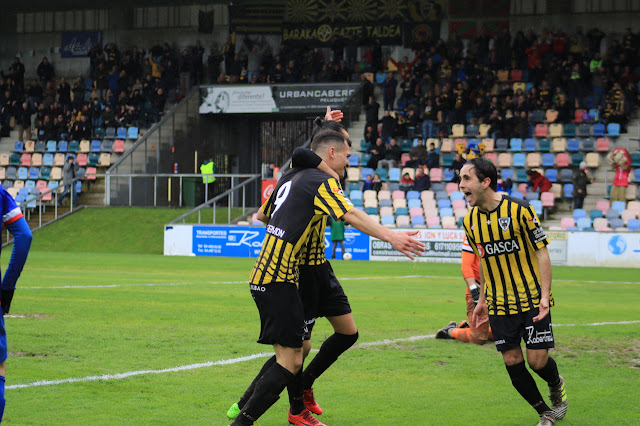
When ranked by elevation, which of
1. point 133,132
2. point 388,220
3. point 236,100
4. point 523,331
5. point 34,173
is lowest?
point 388,220

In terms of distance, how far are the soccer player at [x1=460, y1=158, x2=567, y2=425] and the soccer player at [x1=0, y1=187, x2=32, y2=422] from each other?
3.10 m

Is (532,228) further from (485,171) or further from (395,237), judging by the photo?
(395,237)

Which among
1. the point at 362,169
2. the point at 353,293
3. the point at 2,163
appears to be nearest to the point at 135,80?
the point at 2,163

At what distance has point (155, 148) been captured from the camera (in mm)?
38406

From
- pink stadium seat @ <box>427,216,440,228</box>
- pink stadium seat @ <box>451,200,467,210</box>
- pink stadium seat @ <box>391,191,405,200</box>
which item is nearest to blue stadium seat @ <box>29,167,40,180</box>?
pink stadium seat @ <box>391,191,405,200</box>

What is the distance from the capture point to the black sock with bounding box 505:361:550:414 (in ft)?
20.6

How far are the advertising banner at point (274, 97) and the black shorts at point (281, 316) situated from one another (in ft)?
104

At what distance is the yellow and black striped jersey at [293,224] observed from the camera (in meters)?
5.69

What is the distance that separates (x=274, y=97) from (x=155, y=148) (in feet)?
18.5

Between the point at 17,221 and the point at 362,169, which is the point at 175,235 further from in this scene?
the point at 17,221

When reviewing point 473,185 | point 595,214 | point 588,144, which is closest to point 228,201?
point 595,214

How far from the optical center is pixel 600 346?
10.1 metres

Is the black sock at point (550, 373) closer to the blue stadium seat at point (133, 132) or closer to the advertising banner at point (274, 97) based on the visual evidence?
the advertising banner at point (274, 97)

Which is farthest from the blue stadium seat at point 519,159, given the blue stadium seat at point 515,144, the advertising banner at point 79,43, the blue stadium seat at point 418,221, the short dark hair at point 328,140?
the short dark hair at point 328,140
